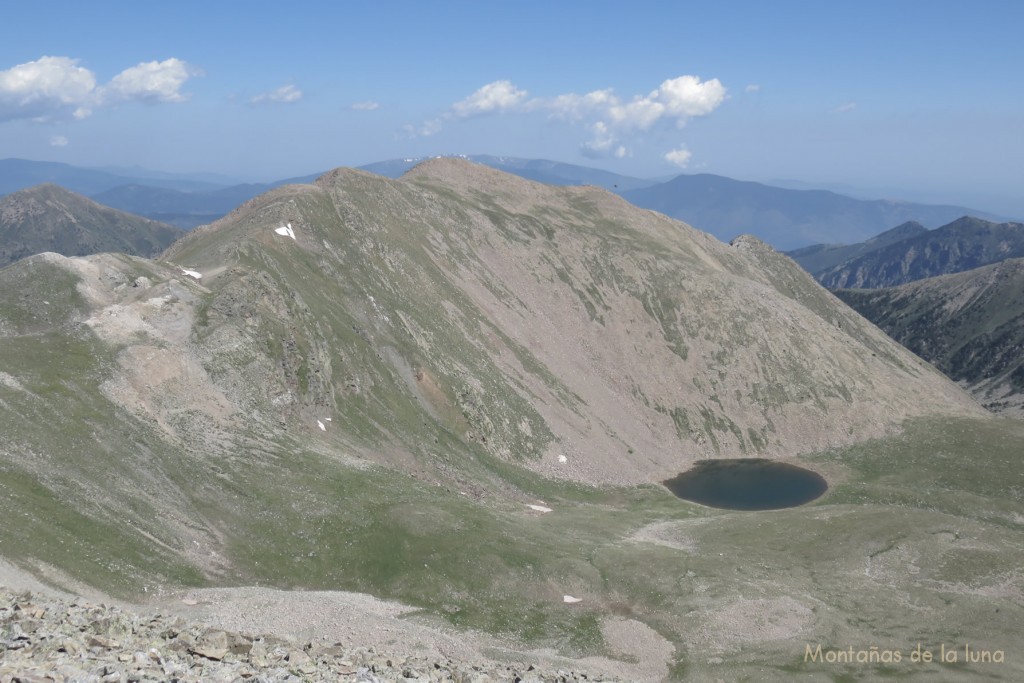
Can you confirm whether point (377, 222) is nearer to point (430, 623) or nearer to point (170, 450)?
point (170, 450)

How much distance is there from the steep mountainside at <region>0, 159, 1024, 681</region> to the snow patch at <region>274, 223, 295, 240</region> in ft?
0.88

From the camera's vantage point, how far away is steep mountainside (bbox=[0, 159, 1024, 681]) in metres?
53.2

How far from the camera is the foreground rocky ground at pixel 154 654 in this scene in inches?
874

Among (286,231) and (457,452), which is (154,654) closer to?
(457,452)

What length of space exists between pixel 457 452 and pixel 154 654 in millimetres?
70010

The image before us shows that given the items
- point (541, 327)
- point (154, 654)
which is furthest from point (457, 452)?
point (154, 654)

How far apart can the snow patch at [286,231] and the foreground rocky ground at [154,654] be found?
86054 millimetres

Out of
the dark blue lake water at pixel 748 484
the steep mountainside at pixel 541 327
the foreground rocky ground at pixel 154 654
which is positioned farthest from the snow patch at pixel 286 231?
the foreground rocky ground at pixel 154 654

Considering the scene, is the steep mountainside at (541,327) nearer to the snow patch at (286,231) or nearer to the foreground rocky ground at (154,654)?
the snow patch at (286,231)

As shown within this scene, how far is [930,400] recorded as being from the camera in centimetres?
15925

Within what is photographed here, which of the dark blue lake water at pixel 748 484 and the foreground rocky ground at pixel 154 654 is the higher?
the foreground rocky ground at pixel 154 654

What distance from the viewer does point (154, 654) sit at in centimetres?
2436

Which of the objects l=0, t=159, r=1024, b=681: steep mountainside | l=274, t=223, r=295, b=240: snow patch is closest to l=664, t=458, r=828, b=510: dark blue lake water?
l=0, t=159, r=1024, b=681: steep mountainside

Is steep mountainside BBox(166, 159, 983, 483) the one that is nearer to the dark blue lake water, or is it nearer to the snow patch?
the snow patch
